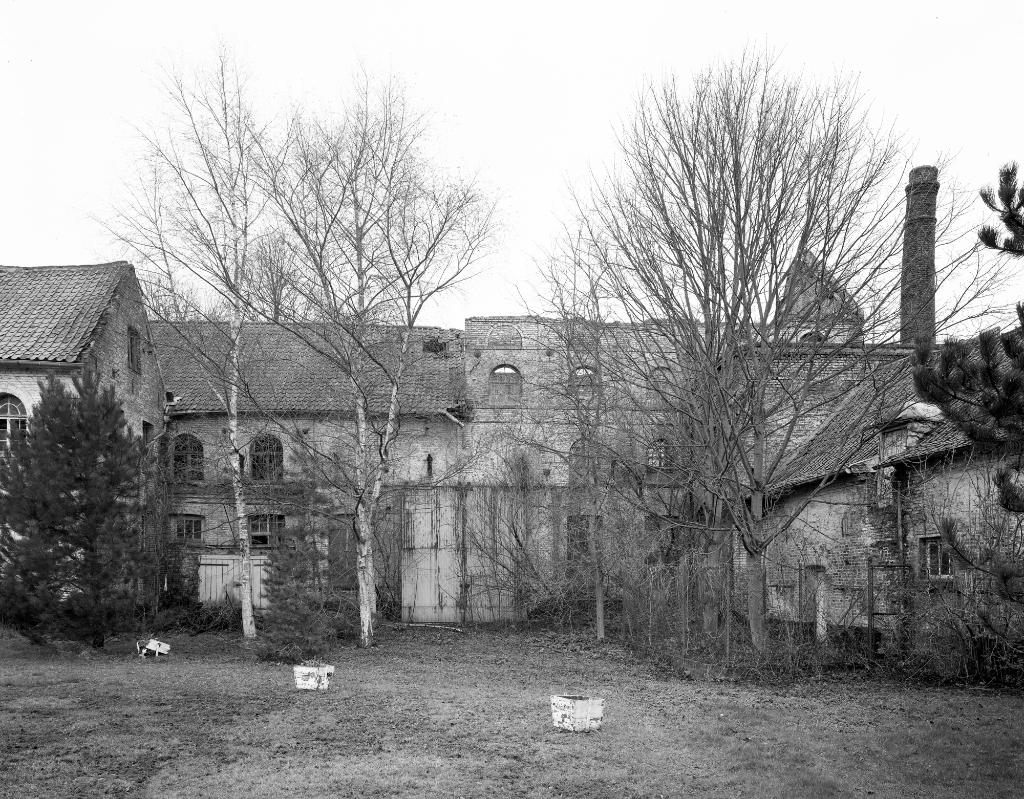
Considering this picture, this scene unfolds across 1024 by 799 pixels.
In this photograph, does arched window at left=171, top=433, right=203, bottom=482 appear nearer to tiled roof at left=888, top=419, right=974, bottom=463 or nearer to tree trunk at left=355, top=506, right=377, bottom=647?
tree trunk at left=355, top=506, right=377, bottom=647

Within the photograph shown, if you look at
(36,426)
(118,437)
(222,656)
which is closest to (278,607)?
(222,656)

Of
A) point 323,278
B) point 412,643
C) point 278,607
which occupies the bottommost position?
point 412,643

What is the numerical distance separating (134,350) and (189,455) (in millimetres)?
3733

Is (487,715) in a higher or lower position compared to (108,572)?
lower

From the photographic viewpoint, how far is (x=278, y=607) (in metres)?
16.1

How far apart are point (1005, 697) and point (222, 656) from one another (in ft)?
42.8

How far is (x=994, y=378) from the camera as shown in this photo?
24.2ft

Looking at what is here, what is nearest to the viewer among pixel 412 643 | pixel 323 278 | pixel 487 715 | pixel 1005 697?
pixel 487 715

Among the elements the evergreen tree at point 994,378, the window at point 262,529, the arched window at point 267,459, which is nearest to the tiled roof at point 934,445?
→ the evergreen tree at point 994,378

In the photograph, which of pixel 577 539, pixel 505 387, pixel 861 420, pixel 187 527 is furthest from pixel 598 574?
pixel 187 527

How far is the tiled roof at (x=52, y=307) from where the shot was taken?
2108 centimetres

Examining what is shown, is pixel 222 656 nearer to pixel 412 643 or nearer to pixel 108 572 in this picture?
pixel 108 572

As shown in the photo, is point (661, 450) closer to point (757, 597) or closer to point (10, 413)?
point (757, 597)

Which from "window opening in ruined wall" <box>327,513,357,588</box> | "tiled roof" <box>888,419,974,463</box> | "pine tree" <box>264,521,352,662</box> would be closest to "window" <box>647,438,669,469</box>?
"tiled roof" <box>888,419,974,463</box>
